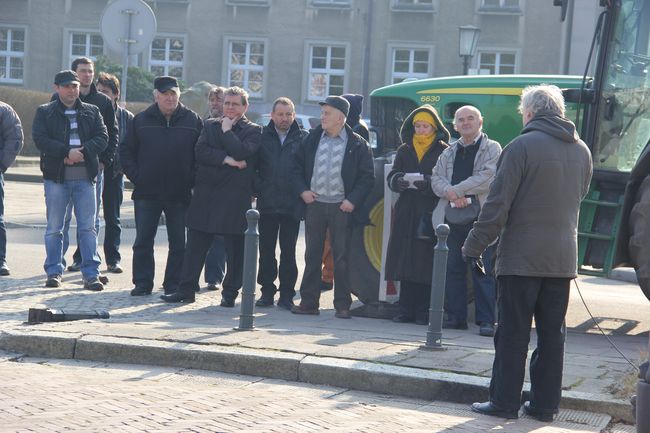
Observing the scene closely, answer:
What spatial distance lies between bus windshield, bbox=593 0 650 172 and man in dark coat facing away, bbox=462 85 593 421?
372 centimetres

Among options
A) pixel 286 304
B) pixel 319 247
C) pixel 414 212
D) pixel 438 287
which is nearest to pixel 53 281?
pixel 286 304

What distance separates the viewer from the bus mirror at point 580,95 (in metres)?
10.9

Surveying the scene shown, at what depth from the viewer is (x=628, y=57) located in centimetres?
1084

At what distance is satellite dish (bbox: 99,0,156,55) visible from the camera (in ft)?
55.3

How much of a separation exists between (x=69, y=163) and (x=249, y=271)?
9.66ft

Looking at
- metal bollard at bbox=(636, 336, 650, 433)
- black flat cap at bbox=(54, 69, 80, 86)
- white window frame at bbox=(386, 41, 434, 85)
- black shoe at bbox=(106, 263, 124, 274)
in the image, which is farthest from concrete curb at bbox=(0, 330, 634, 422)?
white window frame at bbox=(386, 41, 434, 85)

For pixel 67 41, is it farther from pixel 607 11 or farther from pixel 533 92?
pixel 533 92

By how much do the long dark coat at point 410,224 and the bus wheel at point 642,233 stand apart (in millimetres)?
4792

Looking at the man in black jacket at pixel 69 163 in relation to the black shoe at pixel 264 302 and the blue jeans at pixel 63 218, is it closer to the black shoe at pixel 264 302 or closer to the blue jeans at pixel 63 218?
the blue jeans at pixel 63 218

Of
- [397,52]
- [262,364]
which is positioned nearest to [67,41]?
[397,52]

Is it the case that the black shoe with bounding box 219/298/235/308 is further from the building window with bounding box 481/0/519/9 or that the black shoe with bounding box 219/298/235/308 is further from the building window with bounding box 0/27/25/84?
the building window with bounding box 0/27/25/84

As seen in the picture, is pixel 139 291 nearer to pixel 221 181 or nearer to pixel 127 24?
pixel 221 181

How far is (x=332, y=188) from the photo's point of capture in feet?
35.2

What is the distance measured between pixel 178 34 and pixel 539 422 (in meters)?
40.3
